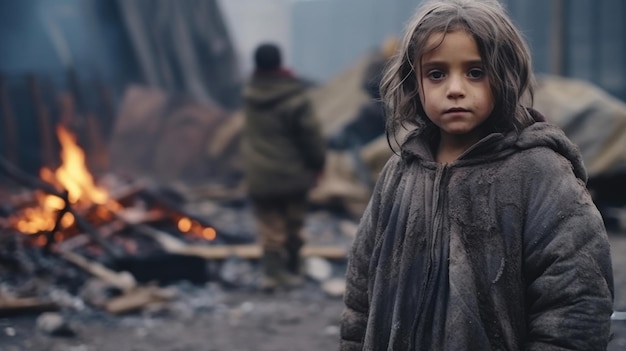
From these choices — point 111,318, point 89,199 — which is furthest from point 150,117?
point 111,318

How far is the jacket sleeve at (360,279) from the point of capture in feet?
7.36

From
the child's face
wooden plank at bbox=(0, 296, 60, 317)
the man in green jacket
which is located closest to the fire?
wooden plank at bbox=(0, 296, 60, 317)

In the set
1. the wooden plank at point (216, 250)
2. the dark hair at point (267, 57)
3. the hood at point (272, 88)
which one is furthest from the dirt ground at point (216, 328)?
the dark hair at point (267, 57)

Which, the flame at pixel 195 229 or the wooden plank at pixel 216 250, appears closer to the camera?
the wooden plank at pixel 216 250

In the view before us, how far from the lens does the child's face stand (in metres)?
1.95

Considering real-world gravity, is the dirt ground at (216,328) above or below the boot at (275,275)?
below

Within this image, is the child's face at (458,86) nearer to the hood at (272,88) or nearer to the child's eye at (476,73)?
the child's eye at (476,73)

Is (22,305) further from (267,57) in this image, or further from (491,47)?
(491,47)

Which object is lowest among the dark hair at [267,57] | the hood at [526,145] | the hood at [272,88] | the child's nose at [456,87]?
the hood at [526,145]

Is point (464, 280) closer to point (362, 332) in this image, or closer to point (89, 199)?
point (362, 332)

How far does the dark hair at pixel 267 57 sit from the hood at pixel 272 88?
0.08m

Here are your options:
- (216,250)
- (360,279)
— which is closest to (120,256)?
(216,250)

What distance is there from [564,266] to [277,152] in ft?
17.2

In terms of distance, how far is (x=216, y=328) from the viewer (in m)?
5.88
